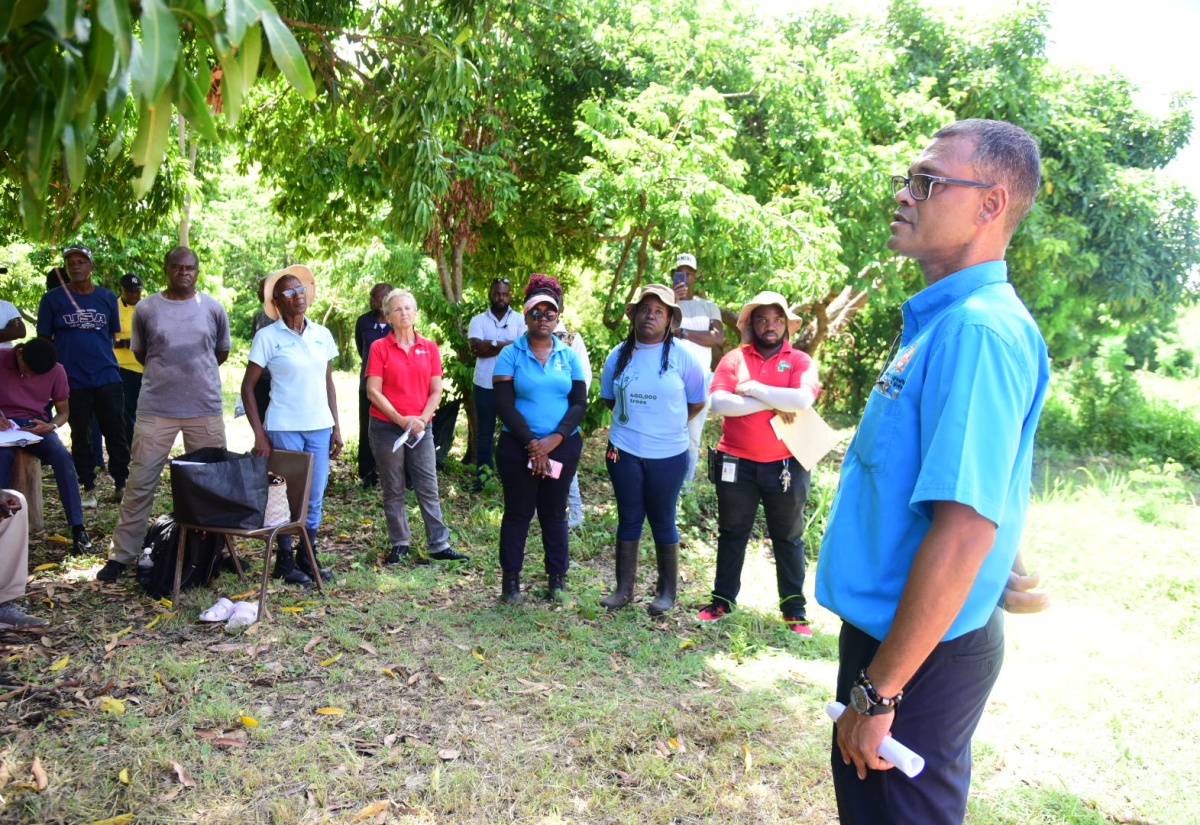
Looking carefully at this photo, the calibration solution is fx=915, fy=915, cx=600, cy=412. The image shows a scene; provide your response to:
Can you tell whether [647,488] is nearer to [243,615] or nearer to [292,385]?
[292,385]

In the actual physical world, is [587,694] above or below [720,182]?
below

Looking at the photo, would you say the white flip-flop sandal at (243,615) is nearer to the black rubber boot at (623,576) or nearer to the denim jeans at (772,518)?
the black rubber boot at (623,576)

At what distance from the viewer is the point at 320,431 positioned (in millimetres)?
6379

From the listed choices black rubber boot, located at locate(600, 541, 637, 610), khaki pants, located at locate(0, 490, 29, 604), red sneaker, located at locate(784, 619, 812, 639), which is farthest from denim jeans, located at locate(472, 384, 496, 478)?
khaki pants, located at locate(0, 490, 29, 604)

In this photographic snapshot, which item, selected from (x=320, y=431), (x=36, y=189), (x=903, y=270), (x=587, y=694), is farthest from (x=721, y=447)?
(x=903, y=270)

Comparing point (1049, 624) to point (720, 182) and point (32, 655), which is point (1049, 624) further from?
point (32, 655)

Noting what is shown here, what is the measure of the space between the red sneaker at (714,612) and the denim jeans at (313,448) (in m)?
2.75

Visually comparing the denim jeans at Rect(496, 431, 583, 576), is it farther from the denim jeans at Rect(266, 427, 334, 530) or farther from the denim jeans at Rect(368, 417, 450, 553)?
the denim jeans at Rect(266, 427, 334, 530)

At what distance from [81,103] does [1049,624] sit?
6644 mm

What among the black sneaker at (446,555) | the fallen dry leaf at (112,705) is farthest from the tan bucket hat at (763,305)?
the fallen dry leaf at (112,705)

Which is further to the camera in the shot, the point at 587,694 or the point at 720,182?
the point at 720,182

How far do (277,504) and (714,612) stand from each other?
9.72 feet

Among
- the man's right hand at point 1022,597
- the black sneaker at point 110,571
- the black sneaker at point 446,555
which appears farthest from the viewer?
the black sneaker at point 446,555

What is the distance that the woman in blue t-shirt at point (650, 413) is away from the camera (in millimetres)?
5891
